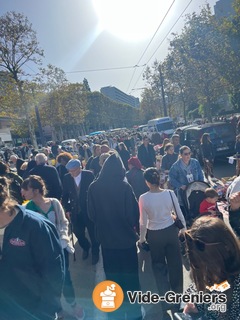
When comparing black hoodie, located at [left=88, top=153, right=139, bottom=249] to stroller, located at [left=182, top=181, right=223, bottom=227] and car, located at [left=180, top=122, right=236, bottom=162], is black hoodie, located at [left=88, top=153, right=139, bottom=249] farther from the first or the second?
car, located at [left=180, top=122, right=236, bottom=162]

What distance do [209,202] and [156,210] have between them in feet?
4.41

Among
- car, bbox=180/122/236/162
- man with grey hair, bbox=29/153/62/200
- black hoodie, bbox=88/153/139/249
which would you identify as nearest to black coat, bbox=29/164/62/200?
man with grey hair, bbox=29/153/62/200

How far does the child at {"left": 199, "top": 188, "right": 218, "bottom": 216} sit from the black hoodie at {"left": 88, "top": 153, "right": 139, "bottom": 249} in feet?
4.93

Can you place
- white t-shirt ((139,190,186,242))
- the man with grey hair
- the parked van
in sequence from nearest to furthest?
white t-shirt ((139,190,186,242)), the man with grey hair, the parked van

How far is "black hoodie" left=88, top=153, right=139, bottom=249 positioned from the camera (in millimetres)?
3135

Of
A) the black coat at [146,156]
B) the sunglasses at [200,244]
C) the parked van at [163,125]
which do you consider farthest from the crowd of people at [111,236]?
the parked van at [163,125]

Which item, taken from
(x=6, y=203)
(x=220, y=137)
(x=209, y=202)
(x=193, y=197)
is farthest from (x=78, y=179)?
(x=220, y=137)

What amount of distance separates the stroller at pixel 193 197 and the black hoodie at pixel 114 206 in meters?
1.64

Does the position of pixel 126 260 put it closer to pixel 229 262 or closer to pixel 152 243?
pixel 152 243

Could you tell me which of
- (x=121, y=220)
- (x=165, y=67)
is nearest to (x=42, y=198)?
(x=121, y=220)

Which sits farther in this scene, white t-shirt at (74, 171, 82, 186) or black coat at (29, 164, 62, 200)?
black coat at (29, 164, 62, 200)

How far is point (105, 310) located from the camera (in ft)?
10.7

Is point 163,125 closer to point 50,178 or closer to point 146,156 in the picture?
point 146,156

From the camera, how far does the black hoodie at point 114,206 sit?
123 inches
